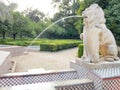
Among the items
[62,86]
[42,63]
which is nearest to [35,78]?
[62,86]

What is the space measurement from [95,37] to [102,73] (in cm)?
84

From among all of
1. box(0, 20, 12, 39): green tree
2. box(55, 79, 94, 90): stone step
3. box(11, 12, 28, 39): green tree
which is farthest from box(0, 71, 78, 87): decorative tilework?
box(11, 12, 28, 39): green tree

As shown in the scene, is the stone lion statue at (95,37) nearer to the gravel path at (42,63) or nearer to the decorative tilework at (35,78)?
the decorative tilework at (35,78)

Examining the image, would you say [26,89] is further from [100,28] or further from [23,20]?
[23,20]

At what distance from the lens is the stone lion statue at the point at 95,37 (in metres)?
4.32

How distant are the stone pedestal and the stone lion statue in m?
0.17

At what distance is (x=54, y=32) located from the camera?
29812 mm

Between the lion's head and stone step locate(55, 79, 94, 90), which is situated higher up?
the lion's head

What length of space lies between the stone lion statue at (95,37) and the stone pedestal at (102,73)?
6.8 inches

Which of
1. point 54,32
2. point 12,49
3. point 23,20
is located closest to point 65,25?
point 54,32

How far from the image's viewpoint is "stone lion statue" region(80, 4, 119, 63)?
4.32m

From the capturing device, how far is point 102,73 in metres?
3.93

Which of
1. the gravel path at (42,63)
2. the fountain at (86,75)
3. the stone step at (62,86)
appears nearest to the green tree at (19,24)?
the gravel path at (42,63)

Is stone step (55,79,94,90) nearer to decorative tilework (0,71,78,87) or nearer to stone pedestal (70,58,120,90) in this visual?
stone pedestal (70,58,120,90)
